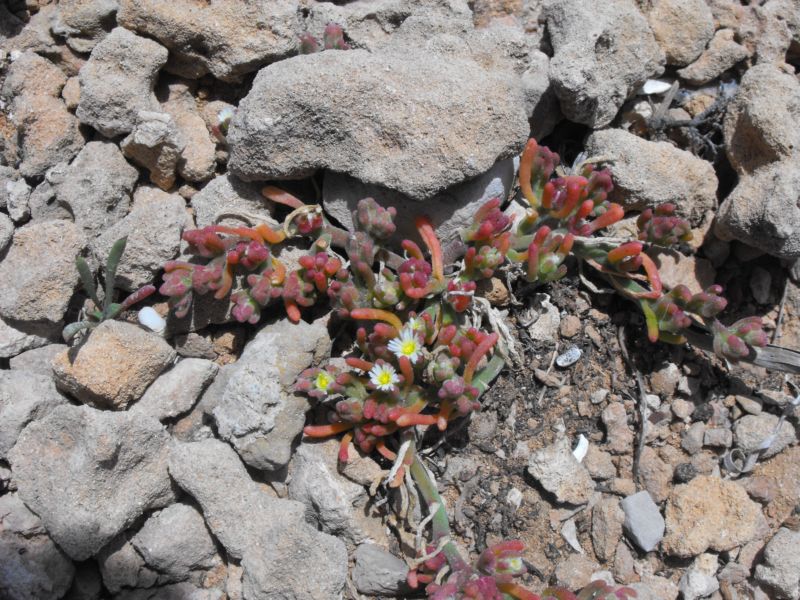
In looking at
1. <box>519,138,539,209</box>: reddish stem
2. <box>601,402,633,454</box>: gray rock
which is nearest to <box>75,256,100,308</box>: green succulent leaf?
<box>519,138,539,209</box>: reddish stem

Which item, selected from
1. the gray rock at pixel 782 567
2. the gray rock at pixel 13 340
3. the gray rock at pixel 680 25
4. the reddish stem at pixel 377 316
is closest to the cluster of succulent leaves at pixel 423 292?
the reddish stem at pixel 377 316

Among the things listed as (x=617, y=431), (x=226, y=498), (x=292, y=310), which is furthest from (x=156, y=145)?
(x=617, y=431)

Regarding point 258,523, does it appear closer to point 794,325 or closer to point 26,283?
point 26,283

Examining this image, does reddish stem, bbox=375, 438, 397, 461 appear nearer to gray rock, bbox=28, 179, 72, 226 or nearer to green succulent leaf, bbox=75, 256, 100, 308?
green succulent leaf, bbox=75, 256, 100, 308

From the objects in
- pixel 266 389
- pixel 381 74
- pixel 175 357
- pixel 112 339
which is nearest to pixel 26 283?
pixel 112 339

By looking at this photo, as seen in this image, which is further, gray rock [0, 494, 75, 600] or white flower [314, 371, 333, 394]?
white flower [314, 371, 333, 394]
